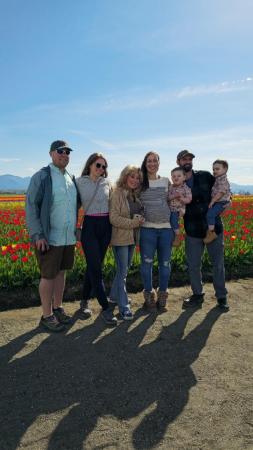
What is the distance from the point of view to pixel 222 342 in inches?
171

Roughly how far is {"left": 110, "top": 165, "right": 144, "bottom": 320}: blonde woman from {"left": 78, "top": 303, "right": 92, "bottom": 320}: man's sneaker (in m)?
0.44

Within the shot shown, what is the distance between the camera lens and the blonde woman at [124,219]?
16.0ft

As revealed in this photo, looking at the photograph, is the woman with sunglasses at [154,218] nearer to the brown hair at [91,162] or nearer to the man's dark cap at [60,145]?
the brown hair at [91,162]

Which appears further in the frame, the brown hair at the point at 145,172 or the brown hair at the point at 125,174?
the brown hair at the point at 145,172

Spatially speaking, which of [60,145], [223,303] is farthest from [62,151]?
[223,303]

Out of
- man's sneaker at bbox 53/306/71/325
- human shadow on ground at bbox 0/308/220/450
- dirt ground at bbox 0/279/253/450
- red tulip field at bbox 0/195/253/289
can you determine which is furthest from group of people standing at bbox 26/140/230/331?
red tulip field at bbox 0/195/253/289

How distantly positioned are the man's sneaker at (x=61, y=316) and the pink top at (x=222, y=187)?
2659mm

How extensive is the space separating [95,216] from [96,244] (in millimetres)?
368

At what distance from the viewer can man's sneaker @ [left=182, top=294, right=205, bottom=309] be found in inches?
219

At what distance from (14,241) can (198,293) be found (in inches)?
212

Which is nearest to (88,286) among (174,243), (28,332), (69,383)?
(28,332)

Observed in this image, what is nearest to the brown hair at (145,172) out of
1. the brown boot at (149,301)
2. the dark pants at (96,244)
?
the dark pants at (96,244)

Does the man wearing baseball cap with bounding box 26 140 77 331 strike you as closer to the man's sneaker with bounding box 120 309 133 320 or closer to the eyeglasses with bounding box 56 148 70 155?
the eyeglasses with bounding box 56 148 70 155

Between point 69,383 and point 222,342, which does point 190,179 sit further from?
point 69,383
